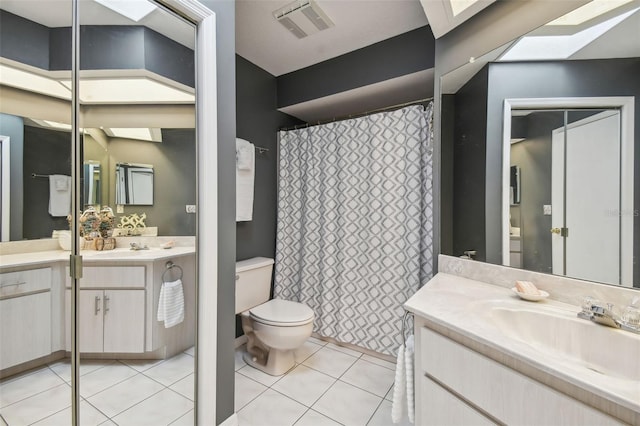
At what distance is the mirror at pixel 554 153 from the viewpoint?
3.33 ft

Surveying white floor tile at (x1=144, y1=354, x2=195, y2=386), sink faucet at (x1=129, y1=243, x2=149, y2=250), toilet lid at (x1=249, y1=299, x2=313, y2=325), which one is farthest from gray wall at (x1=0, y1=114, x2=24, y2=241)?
toilet lid at (x1=249, y1=299, x2=313, y2=325)

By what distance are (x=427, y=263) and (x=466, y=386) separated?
4.00 ft

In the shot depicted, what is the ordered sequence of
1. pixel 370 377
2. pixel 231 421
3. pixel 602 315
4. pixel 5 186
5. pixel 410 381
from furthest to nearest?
pixel 370 377 < pixel 231 421 < pixel 410 381 < pixel 602 315 < pixel 5 186

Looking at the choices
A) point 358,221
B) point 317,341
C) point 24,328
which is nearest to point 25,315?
point 24,328

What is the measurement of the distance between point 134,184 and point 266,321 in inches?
47.6

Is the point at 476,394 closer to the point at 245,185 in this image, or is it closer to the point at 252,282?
the point at 252,282

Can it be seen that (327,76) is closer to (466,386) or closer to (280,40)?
(280,40)

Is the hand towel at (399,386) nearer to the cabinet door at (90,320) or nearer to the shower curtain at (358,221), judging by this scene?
the shower curtain at (358,221)

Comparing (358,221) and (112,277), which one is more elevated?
(358,221)

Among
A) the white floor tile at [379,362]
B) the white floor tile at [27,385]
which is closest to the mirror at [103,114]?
the white floor tile at [27,385]

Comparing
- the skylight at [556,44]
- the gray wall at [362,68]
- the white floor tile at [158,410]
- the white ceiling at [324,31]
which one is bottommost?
the white floor tile at [158,410]

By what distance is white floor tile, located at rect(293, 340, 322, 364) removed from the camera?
2182 millimetres

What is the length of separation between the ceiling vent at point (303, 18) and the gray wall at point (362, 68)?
1.35ft

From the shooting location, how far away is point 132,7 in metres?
1.08
